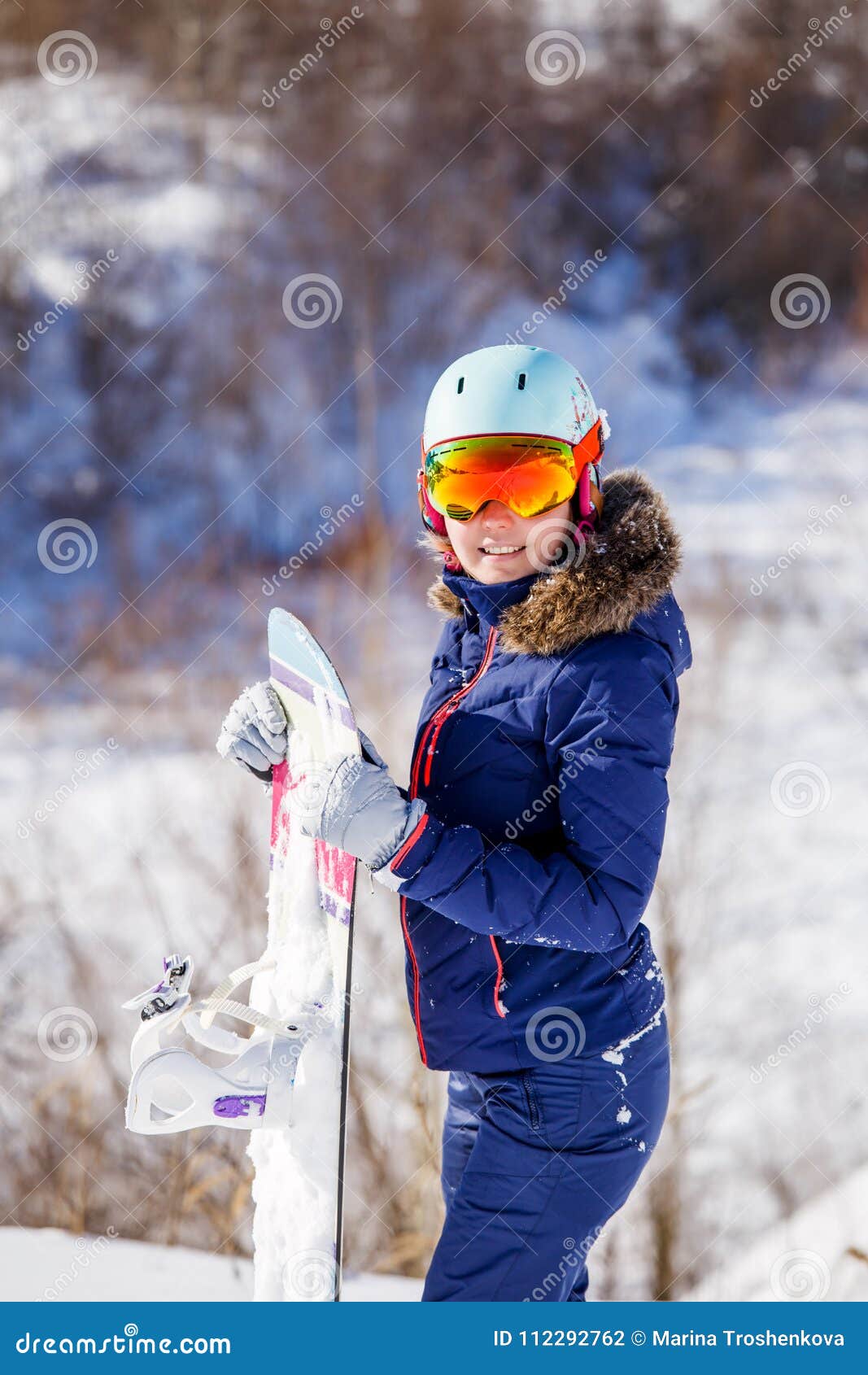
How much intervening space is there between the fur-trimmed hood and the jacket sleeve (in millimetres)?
83

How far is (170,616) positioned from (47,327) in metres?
3.42

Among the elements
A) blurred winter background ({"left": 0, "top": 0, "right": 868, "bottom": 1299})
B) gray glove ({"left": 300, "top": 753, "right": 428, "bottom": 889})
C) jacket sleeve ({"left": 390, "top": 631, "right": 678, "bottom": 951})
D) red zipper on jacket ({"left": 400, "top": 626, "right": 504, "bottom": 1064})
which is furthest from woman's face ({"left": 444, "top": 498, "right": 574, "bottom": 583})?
blurred winter background ({"left": 0, "top": 0, "right": 868, "bottom": 1299})

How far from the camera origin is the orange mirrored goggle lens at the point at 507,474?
1.85 m

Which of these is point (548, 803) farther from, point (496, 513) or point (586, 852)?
point (496, 513)

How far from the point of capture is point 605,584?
174 centimetres

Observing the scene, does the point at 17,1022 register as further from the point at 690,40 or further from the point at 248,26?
the point at 690,40

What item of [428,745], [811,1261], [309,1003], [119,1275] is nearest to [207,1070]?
[309,1003]

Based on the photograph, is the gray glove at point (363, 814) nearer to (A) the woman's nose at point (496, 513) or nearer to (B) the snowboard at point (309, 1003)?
(B) the snowboard at point (309, 1003)

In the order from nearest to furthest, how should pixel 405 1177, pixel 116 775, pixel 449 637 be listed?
pixel 449 637, pixel 405 1177, pixel 116 775

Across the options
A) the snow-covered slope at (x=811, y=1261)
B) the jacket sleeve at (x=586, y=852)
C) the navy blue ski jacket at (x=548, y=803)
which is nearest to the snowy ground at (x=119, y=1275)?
the snow-covered slope at (x=811, y=1261)

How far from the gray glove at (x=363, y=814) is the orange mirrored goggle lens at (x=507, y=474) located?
48 centimetres

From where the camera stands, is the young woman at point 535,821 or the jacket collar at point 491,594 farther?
the jacket collar at point 491,594

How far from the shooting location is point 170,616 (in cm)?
1127

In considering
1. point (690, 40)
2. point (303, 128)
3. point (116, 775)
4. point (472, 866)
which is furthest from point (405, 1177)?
point (690, 40)
